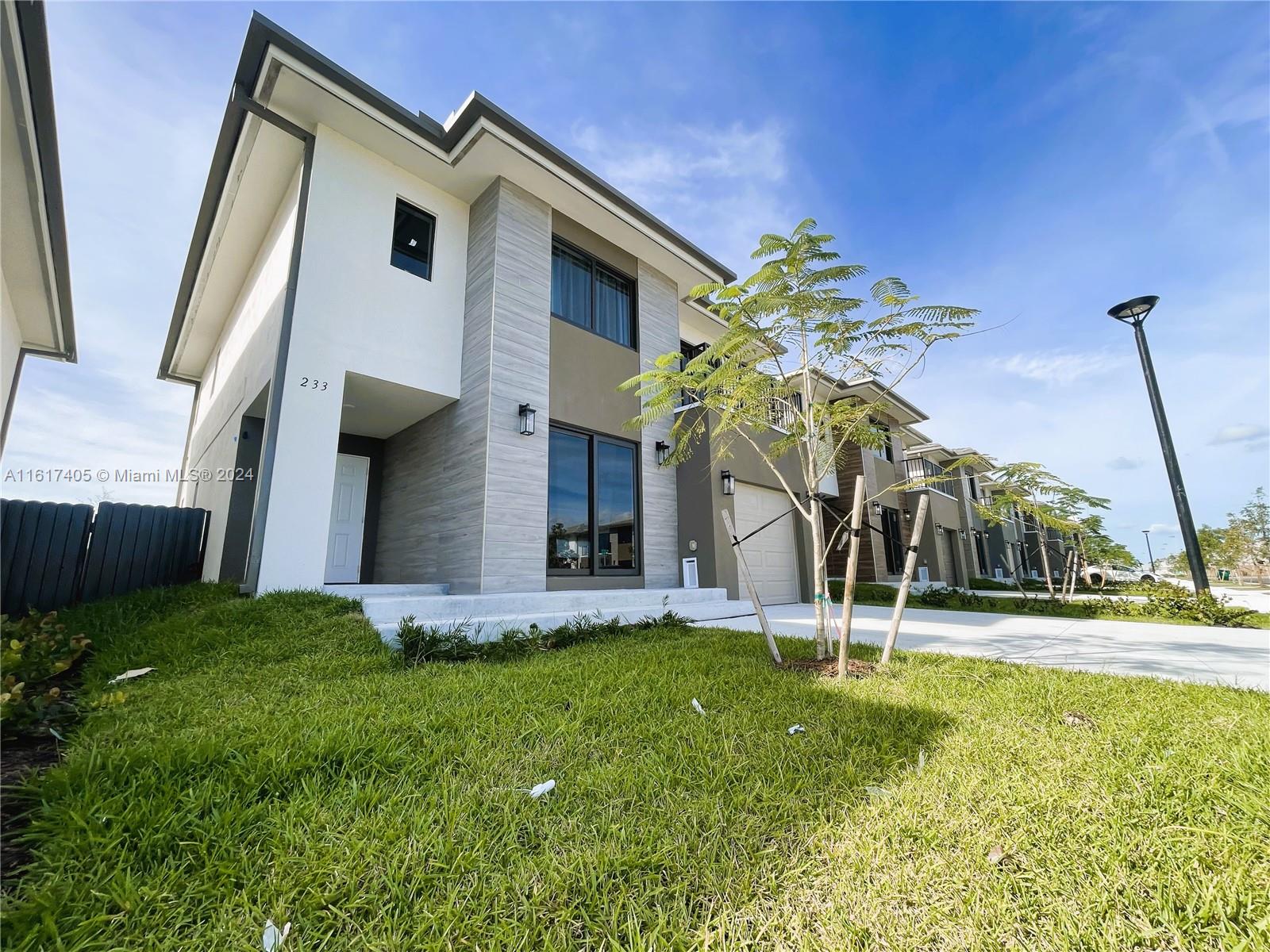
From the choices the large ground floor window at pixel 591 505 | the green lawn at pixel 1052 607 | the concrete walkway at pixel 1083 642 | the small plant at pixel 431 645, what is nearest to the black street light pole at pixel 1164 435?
the green lawn at pixel 1052 607

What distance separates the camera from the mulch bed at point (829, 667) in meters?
3.70

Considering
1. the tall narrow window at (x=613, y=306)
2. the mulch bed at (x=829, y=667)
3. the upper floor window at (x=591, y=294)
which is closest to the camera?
the mulch bed at (x=829, y=667)

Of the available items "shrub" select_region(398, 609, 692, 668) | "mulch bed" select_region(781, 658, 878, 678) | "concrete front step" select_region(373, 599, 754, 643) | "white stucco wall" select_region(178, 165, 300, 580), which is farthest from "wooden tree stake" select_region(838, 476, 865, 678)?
"white stucco wall" select_region(178, 165, 300, 580)

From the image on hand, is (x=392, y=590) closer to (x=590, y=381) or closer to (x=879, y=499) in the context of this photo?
(x=590, y=381)

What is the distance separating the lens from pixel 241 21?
5.19 metres

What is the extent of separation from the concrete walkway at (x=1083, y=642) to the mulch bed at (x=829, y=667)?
1.24 m

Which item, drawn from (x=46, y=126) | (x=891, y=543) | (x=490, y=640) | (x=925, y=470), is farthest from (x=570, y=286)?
(x=925, y=470)

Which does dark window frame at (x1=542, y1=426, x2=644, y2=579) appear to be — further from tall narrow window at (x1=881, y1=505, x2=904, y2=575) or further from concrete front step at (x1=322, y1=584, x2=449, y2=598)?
tall narrow window at (x1=881, y1=505, x2=904, y2=575)

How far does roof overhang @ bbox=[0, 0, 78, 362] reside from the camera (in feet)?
10.8

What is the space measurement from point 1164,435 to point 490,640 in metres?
10.3

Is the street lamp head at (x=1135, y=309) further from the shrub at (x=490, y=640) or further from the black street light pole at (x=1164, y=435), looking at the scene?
the shrub at (x=490, y=640)

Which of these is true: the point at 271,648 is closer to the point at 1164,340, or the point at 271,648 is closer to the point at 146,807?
the point at 146,807

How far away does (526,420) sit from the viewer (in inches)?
257

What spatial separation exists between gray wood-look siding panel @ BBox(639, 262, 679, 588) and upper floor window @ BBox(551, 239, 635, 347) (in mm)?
281
